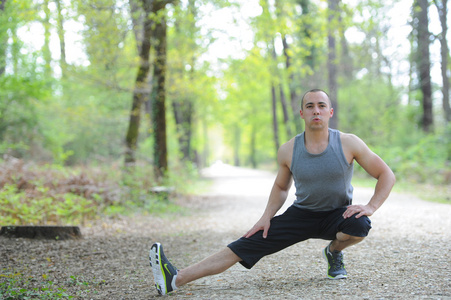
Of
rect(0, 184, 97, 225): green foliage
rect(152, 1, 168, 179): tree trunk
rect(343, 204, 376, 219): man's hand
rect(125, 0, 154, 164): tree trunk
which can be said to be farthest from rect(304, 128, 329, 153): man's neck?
rect(125, 0, 154, 164): tree trunk

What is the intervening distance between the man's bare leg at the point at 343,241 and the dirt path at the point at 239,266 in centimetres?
32

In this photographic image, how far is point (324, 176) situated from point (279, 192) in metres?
0.50

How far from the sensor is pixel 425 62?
751 inches

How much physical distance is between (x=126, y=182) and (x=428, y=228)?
759 cm

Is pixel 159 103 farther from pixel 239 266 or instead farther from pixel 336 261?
pixel 336 261

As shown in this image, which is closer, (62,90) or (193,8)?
(193,8)

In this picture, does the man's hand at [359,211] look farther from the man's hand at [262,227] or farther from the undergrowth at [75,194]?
the undergrowth at [75,194]

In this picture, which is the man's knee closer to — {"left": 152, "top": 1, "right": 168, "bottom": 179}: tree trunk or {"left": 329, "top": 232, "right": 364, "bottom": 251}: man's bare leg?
{"left": 329, "top": 232, "right": 364, "bottom": 251}: man's bare leg

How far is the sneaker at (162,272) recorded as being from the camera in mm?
3723

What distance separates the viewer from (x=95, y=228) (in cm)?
783

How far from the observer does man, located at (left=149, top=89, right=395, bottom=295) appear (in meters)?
3.63

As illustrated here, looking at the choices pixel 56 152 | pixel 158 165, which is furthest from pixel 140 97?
pixel 56 152

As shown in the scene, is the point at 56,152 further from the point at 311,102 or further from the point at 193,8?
the point at 311,102

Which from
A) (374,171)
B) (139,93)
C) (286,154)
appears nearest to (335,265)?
(374,171)
